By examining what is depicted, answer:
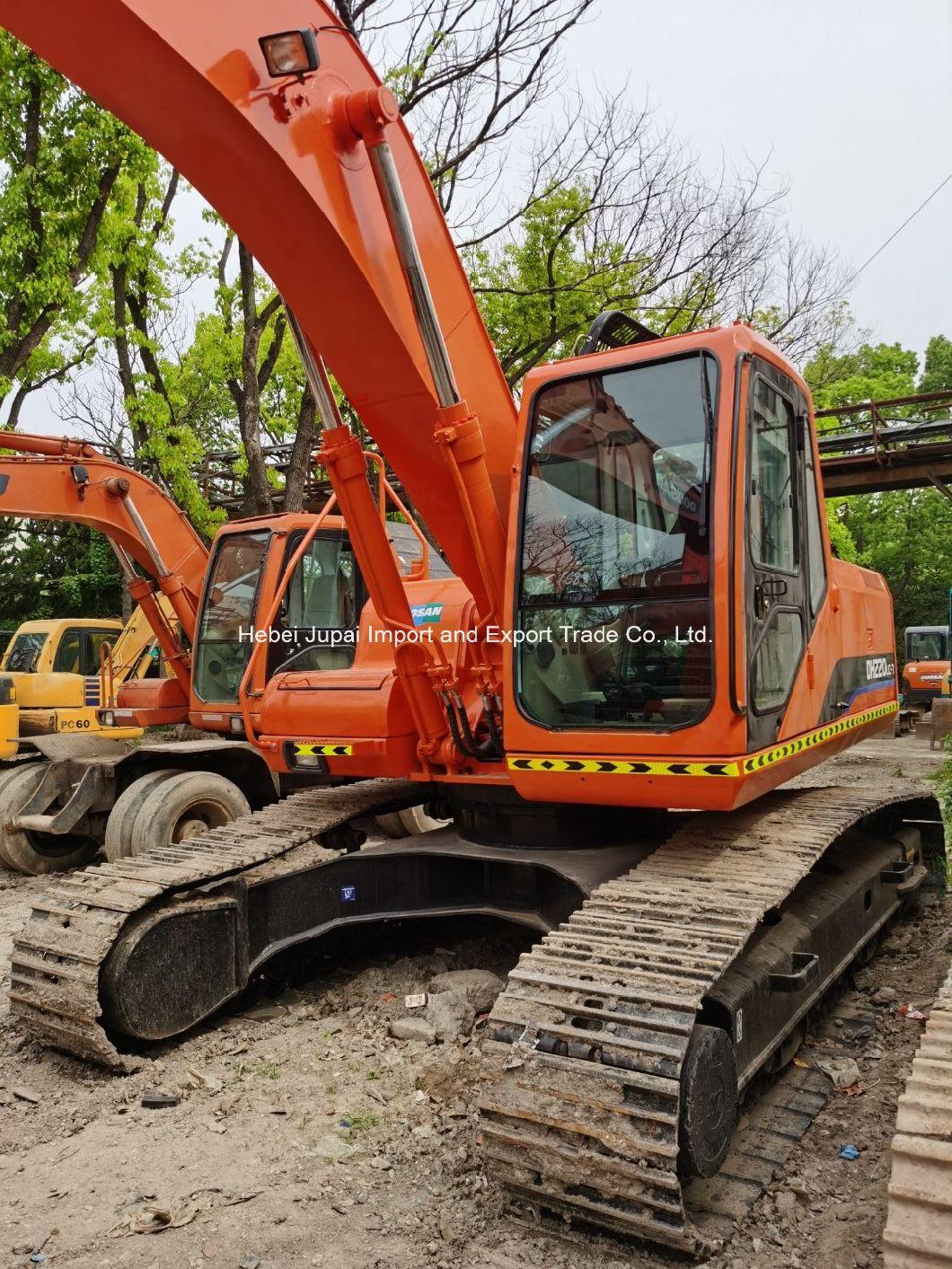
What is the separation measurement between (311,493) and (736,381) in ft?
54.8

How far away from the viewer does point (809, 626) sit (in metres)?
4.54

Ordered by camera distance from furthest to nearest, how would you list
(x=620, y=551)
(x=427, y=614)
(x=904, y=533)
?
(x=904, y=533) < (x=427, y=614) < (x=620, y=551)

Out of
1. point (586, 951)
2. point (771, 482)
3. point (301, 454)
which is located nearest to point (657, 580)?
point (771, 482)

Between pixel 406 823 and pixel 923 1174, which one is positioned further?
pixel 406 823

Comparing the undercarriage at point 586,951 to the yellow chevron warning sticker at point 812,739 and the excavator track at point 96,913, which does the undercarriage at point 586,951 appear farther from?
the yellow chevron warning sticker at point 812,739

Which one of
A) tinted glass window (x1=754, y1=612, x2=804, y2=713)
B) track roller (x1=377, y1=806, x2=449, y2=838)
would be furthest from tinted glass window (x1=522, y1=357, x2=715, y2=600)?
track roller (x1=377, y1=806, x2=449, y2=838)

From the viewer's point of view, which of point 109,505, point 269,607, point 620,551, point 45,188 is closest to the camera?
point 620,551

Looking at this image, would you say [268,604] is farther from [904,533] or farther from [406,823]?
[904,533]

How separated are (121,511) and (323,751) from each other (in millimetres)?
4758

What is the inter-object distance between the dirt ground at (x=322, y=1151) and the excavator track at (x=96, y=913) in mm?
233

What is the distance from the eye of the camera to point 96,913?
427cm

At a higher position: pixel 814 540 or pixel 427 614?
pixel 814 540

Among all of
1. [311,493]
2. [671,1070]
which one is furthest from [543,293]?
[671,1070]

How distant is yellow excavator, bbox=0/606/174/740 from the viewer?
9.79 metres
